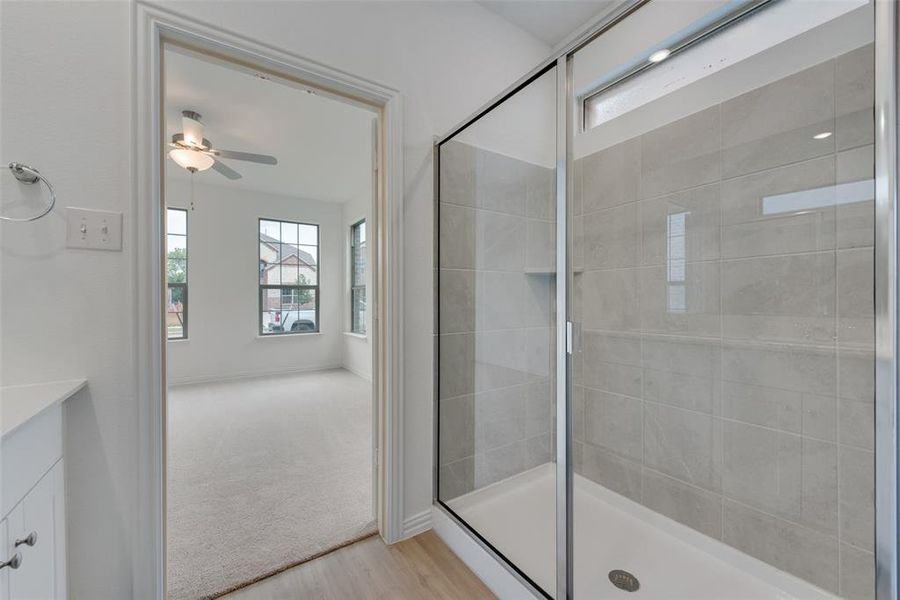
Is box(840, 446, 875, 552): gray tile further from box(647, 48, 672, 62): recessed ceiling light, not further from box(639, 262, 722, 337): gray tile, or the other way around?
box(647, 48, 672, 62): recessed ceiling light

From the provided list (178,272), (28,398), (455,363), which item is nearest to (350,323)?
(178,272)

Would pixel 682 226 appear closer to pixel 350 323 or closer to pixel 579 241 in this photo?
pixel 579 241

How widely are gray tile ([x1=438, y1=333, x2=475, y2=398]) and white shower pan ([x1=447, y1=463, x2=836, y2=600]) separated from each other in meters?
0.52

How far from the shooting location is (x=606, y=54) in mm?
1886

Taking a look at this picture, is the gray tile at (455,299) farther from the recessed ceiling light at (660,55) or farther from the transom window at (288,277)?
the transom window at (288,277)

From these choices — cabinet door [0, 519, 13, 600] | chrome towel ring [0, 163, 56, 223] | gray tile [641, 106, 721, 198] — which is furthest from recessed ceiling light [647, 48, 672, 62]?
cabinet door [0, 519, 13, 600]

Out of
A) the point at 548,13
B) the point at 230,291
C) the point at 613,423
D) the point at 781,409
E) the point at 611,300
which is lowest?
the point at 613,423

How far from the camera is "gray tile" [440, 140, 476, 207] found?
1.83 m

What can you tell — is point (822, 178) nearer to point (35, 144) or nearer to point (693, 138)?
point (693, 138)

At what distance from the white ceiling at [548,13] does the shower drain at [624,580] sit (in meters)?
2.82

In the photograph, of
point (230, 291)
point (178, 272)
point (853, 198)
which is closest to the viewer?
point (853, 198)

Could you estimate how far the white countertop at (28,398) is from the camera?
807mm

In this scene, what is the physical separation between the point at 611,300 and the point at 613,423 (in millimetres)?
668

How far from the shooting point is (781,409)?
1401mm
